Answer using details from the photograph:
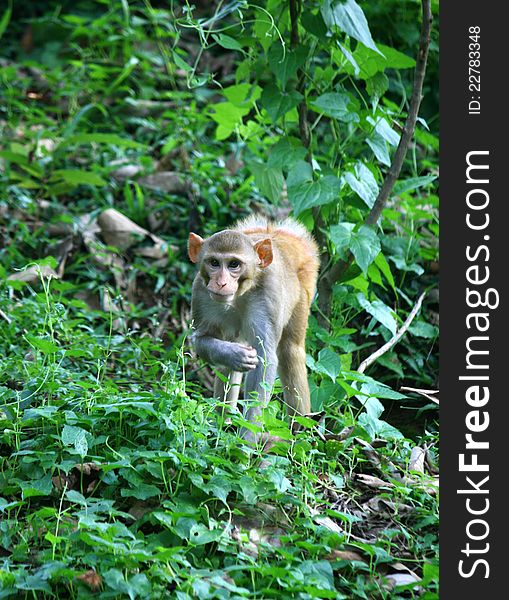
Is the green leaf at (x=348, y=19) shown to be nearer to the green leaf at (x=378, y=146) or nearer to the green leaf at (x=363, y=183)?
the green leaf at (x=378, y=146)

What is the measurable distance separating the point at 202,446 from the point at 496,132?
103 inches

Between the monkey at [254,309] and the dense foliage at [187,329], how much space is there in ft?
0.78

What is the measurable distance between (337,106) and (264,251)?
140 cm

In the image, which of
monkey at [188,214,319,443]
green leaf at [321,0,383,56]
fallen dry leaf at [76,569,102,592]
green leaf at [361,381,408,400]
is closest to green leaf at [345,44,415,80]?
green leaf at [321,0,383,56]

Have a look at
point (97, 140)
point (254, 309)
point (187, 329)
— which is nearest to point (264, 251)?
point (254, 309)

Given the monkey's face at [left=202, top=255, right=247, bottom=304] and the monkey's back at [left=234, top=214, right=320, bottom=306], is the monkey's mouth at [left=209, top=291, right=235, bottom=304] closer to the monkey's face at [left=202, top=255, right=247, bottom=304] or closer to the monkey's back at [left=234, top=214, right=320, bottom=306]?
the monkey's face at [left=202, top=255, right=247, bottom=304]

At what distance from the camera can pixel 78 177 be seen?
10508mm

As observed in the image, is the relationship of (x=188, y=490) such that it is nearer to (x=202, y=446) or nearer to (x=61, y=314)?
(x=202, y=446)

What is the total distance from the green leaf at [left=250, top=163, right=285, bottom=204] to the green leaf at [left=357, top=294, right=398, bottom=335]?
113 centimetres

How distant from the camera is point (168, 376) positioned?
19.2 ft

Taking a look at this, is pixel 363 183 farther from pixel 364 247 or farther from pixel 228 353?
pixel 228 353

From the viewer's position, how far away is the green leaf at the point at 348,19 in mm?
6617

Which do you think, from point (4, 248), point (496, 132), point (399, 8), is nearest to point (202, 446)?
point (496, 132)

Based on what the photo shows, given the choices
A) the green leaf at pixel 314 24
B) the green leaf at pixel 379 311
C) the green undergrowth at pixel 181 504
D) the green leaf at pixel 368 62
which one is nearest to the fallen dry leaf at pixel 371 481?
the green undergrowth at pixel 181 504
